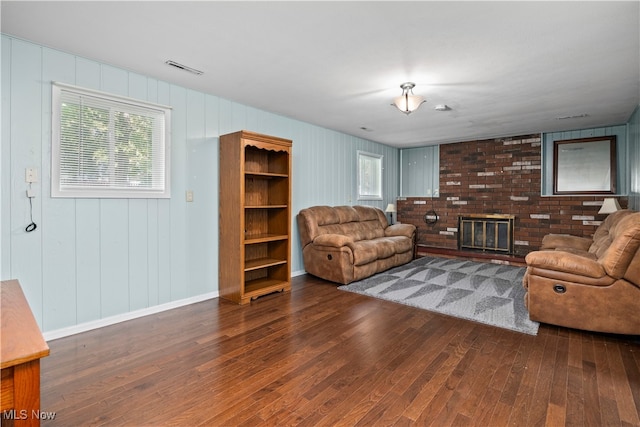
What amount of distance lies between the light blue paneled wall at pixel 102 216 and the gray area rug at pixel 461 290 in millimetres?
2101

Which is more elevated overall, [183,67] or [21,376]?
[183,67]

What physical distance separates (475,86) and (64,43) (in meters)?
3.74

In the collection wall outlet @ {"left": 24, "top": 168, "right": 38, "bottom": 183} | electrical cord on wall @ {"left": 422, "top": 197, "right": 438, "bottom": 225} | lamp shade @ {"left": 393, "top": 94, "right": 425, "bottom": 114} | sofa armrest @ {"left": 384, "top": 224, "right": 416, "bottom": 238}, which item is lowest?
sofa armrest @ {"left": 384, "top": 224, "right": 416, "bottom": 238}

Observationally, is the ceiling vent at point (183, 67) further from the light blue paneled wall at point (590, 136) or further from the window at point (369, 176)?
the light blue paneled wall at point (590, 136)

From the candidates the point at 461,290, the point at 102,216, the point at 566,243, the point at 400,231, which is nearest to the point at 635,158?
the point at 566,243

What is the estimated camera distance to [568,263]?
284cm

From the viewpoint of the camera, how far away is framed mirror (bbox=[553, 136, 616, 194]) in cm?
532

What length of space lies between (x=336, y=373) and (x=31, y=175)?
9.10 ft

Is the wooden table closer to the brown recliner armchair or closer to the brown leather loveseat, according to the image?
the brown recliner armchair

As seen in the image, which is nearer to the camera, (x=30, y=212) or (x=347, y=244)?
(x=30, y=212)

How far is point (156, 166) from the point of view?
334 cm

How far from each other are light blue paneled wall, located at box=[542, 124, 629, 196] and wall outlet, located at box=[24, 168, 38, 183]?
23.3 ft

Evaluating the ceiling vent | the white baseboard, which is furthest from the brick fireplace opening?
the ceiling vent

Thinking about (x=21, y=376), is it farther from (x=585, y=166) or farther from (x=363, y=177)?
(x=585, y=166)
